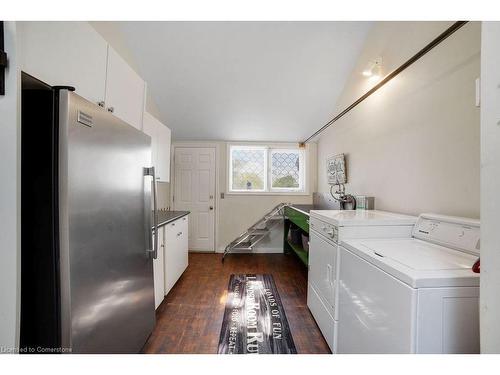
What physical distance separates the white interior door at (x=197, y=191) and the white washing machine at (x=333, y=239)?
2511mm

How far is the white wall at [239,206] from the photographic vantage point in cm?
389

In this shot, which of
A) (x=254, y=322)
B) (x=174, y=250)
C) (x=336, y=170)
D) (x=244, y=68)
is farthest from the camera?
(x=336, y=170)

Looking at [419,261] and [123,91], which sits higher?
[123,91]

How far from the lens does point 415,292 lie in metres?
0.77

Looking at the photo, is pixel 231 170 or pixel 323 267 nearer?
pixel 323 267

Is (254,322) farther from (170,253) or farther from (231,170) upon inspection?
(231,170)

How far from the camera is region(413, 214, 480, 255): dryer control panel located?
102cm

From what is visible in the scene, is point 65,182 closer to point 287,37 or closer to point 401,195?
point 401,195

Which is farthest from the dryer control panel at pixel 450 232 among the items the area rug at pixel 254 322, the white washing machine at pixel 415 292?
the area rug at pixel 254 322

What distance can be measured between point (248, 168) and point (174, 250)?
6.99ft

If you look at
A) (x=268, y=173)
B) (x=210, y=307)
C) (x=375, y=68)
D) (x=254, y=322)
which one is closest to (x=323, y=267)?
(x=254, y=322)

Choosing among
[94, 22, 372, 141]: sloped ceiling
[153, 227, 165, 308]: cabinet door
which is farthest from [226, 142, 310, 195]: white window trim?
[153, 227, 165, 308]: cabinet door

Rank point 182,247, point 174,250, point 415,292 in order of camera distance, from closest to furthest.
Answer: point 415,292 < point 174,250 < point 182,247

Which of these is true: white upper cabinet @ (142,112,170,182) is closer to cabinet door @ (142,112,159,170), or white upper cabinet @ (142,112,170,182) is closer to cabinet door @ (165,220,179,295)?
cabinet door @ (142,112,159,170)
